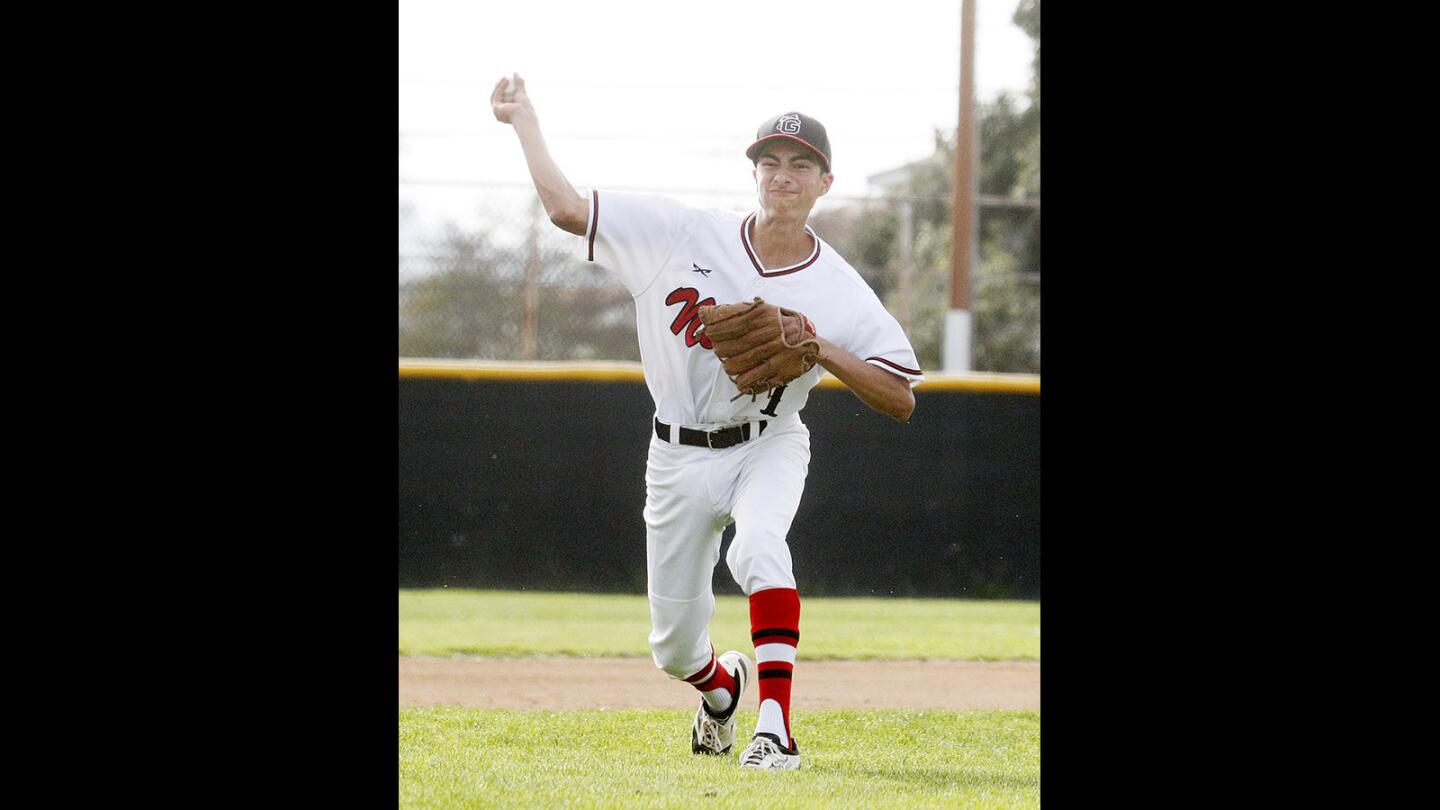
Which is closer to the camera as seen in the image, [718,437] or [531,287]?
[718,437]

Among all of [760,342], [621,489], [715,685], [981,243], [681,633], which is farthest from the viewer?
[981,243]

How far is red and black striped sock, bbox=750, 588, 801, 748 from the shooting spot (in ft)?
12.6

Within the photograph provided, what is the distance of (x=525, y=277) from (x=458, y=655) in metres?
6.72

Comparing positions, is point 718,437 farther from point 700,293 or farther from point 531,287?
point 531,287

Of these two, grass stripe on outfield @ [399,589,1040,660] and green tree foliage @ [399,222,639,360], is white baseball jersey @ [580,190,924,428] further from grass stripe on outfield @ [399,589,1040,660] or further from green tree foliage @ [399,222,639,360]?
green tree foliage @ [399,222,639,360]

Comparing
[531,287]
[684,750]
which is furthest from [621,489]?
[684,750]

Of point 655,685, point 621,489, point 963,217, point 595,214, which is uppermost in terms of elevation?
point 963,217

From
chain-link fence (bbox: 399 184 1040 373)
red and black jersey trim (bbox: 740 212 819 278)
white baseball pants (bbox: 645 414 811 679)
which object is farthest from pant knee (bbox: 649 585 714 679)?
chain-link fence (bbox: 399 184 1040 373)

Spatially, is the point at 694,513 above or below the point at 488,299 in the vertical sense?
below

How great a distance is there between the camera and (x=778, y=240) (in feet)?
13.9

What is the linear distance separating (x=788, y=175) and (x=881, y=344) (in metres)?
0.55

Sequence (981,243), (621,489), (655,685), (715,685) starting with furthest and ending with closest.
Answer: (981,243) → (621,489) → (655,685) → (715,685)

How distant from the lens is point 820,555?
381 inches
